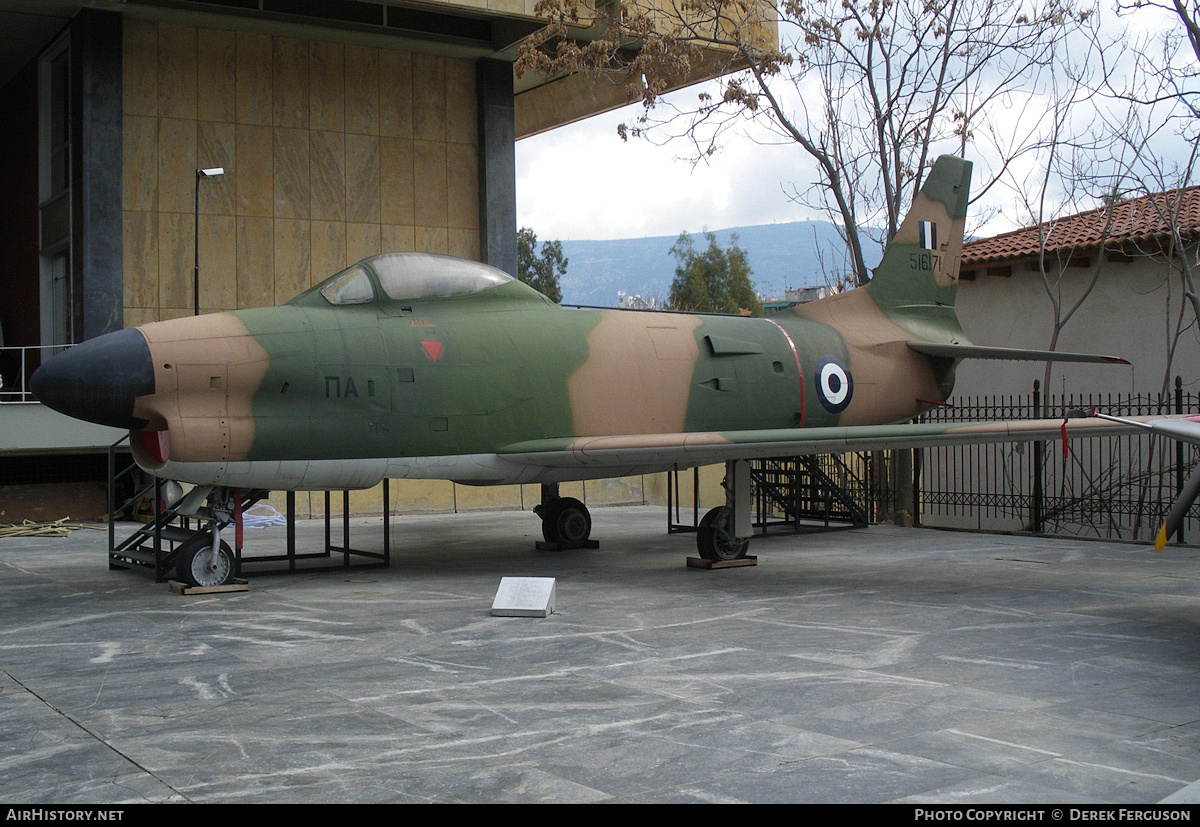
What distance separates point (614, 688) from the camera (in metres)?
6.39

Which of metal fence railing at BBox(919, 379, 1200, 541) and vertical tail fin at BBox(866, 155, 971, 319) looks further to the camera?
metal fence railing at BBox(919, 379, 1200, 541)

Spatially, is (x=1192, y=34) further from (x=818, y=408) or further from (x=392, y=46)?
(x=392, y=46)

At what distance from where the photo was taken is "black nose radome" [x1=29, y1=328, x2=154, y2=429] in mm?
9594

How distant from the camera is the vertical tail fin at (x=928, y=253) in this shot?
15602mm

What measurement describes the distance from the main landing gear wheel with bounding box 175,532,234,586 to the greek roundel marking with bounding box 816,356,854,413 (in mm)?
8015

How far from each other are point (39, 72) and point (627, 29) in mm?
14822

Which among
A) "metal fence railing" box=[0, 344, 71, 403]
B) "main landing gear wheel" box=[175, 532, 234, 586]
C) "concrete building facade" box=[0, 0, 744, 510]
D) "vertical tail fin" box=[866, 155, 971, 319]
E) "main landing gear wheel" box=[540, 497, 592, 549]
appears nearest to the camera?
"main landing gear wheel" box=[175, 532, 234, 586]

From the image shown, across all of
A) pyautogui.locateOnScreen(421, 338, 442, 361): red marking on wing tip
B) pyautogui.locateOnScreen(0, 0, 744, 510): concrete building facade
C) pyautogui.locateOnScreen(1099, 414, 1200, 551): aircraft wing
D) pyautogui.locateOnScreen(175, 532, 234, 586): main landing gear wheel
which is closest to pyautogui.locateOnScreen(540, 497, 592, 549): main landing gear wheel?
pyautogui.locateOnScreen(421, 338, 442, 361): red marking on wing tip

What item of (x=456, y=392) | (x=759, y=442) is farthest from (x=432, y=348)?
(x=759, y=442)

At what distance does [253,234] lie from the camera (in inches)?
934

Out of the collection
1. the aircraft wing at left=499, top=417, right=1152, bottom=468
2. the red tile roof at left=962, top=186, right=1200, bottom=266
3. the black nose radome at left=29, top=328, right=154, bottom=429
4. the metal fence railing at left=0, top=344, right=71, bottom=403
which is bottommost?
the aircraft wing at left=499, top=417, right=1152, bottom=468

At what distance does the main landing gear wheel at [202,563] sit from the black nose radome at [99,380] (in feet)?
5.17

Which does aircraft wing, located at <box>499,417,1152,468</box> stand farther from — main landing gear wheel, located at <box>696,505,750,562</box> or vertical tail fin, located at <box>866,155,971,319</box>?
vertical tail fin, located at <box>866,155,971,319</box>

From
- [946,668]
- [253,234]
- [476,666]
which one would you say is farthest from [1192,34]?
[253,234]
